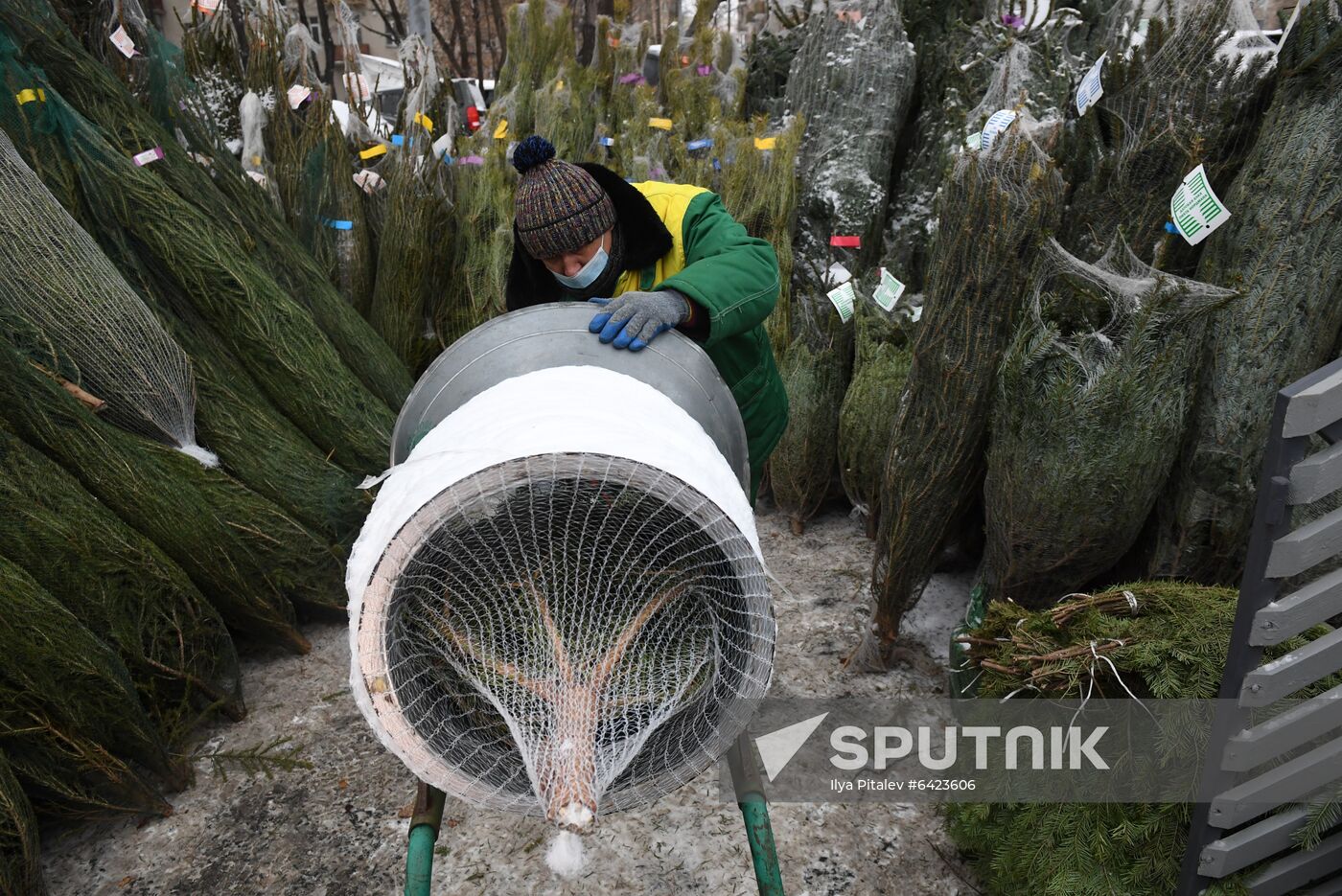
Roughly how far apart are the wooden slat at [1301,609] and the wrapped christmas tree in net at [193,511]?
104 inches

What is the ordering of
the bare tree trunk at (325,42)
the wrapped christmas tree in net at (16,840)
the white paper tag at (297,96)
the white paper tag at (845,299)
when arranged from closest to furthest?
1. the wrapped christmas tree in net at (16,840)
2. the white paper tag at (845,299)
3. the white paper tag at (297,96)
4. the bare tree trunk at (325,42)

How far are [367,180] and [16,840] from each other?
318 centimetres

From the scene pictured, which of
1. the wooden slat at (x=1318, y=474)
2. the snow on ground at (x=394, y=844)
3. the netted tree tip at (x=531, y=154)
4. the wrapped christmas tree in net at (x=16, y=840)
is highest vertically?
the netted tree tip at (x=531, y=154)

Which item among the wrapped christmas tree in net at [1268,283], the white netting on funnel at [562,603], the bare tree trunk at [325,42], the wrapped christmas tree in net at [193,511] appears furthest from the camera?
the bare tree trunk at [325,42]

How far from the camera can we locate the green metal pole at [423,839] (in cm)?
128

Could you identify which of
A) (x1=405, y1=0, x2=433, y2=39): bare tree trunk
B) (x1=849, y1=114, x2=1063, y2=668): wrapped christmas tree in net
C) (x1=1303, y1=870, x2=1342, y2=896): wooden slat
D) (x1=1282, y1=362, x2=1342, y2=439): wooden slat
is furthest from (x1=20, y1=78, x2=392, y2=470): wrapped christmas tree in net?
(x1=405, y1=0, x2=433, y2=39): bare tree trunk

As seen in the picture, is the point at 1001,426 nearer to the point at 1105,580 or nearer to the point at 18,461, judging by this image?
the point at 1105,580

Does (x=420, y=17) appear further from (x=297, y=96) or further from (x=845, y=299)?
(x=845, y=299)

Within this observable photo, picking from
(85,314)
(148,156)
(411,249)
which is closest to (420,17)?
(411,249)

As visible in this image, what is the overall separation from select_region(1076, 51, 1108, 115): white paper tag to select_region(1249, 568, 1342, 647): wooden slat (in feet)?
5.37

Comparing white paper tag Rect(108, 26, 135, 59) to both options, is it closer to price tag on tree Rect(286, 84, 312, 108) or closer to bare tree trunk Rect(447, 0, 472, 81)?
price tag on tree Rect(286, 84, 312, 108)

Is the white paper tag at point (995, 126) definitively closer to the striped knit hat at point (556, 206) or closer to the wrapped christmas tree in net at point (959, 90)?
the wrapped christmas tree in net at point (959, 90)

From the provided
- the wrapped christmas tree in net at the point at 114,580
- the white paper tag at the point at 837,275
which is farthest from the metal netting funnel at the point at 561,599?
the white paper tag at the point at 837,275

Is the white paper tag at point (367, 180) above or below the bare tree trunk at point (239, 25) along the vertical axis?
below
